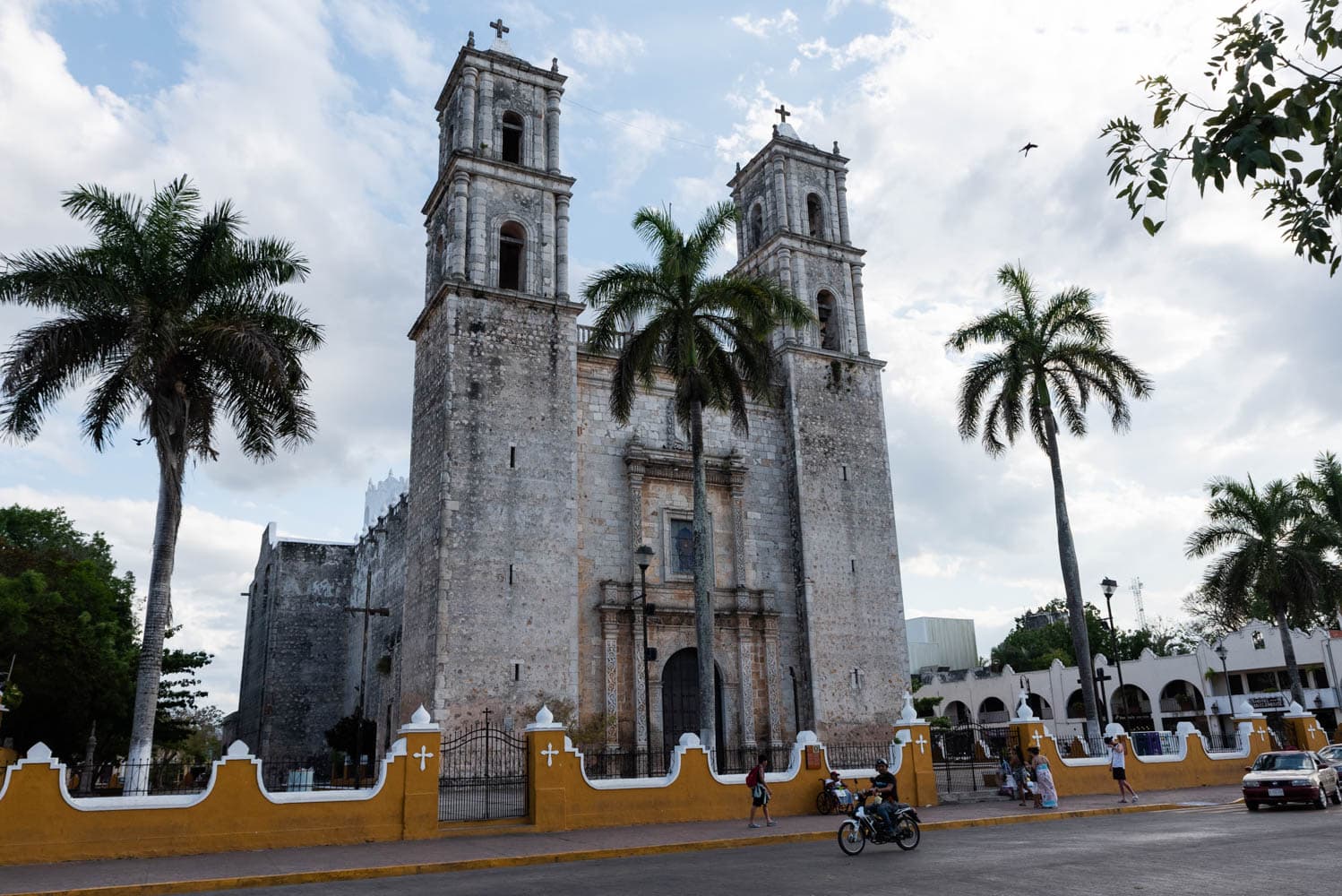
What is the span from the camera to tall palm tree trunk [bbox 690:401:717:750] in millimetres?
18844

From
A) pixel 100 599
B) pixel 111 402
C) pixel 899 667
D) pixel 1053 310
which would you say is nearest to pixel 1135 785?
pixel 899 667

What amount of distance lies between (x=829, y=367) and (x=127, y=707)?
77.6ft

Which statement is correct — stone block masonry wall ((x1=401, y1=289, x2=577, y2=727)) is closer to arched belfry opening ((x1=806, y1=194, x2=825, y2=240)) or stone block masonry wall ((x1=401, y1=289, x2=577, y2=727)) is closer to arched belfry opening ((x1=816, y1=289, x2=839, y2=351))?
arched belfry opening ((x1=816, y1=289, x2=839, y2=351))

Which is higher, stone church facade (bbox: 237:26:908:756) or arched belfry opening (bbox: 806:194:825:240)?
arched belfry opening (bbox: 806:194:825:240)

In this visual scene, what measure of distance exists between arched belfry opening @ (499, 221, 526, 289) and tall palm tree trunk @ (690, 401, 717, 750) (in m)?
8.96

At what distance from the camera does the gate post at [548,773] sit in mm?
15422

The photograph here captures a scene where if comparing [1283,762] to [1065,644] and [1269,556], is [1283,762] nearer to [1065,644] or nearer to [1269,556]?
[1269,556]

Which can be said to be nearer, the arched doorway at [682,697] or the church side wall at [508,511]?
the church side wall at [508,511]

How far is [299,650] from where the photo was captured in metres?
37.1

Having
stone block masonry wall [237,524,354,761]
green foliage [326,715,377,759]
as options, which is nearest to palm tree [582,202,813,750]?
green foliage [326,715,377,759]

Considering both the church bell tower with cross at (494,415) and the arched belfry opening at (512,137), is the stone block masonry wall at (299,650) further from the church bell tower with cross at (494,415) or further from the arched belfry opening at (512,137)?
the arched belfry opening at (512,137)

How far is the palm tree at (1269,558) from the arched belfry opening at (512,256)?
21432 mm

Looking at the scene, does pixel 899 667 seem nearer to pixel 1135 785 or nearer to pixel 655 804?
pixel 1135 785

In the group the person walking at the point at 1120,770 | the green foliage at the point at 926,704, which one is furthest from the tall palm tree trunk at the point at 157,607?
the green foliage at the point at 926,704
